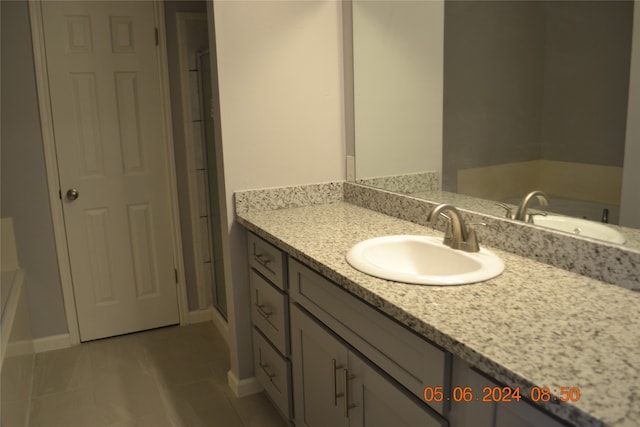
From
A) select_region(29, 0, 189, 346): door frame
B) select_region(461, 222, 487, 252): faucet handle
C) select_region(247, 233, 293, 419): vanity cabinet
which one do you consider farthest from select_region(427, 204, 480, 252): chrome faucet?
select_region(29, 0, 189, 346): door frame

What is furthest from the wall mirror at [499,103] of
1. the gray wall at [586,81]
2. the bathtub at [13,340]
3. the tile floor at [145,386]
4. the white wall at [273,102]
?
the bathtub at [13,340]

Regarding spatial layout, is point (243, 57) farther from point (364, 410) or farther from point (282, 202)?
point (364, 410)

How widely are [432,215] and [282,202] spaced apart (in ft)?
3.27

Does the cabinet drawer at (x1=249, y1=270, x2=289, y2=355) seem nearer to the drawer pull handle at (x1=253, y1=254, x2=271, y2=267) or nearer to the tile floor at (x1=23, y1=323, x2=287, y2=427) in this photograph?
the drawer pull handle at (x1=253, y1=254, x2=271, y2=267)

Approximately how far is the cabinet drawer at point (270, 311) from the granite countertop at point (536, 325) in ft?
1.34

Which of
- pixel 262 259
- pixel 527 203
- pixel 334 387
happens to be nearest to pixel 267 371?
pixel 262 259

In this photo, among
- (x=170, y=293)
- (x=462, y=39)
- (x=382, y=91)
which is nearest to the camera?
(x=462, y=39)

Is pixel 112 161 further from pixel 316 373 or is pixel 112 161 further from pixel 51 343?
pixel 316 373

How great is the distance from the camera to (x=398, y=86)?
7.37ft

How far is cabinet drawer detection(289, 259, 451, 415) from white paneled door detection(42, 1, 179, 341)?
5.53ft

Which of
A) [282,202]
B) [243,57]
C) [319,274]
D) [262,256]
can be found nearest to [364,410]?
[319,274]

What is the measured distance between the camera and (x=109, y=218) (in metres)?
3.11

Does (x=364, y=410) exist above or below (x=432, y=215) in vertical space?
below

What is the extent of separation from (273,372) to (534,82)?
4.86 ft
